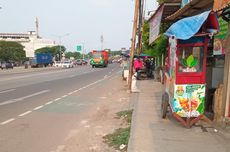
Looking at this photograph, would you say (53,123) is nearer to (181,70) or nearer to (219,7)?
(181,70)

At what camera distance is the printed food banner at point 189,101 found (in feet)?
27.7

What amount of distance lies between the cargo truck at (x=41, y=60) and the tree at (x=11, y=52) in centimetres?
2247

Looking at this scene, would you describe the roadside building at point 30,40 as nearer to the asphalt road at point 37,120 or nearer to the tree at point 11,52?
the tree at point 11,52

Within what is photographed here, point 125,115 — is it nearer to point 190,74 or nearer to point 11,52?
point 190,74

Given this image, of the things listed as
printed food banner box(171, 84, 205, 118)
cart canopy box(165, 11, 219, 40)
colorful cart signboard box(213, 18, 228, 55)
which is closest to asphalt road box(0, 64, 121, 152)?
printed food banner box(171, 84, 205, 118)

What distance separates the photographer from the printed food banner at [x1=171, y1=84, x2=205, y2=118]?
8430mm

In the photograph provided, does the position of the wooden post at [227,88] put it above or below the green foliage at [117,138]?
above

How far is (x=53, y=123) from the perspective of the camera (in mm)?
9758

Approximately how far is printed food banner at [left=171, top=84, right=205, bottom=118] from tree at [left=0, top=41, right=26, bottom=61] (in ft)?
331

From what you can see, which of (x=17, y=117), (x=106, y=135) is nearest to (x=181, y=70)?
(x=106, y=135)

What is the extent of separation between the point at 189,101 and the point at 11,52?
104552mm

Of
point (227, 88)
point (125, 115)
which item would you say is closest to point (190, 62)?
point (227, 88)

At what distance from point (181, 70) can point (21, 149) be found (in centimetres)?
Result: 410

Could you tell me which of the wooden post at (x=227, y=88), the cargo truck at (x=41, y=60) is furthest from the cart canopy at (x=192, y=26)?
the cargo truck at (x=41, y=60)
